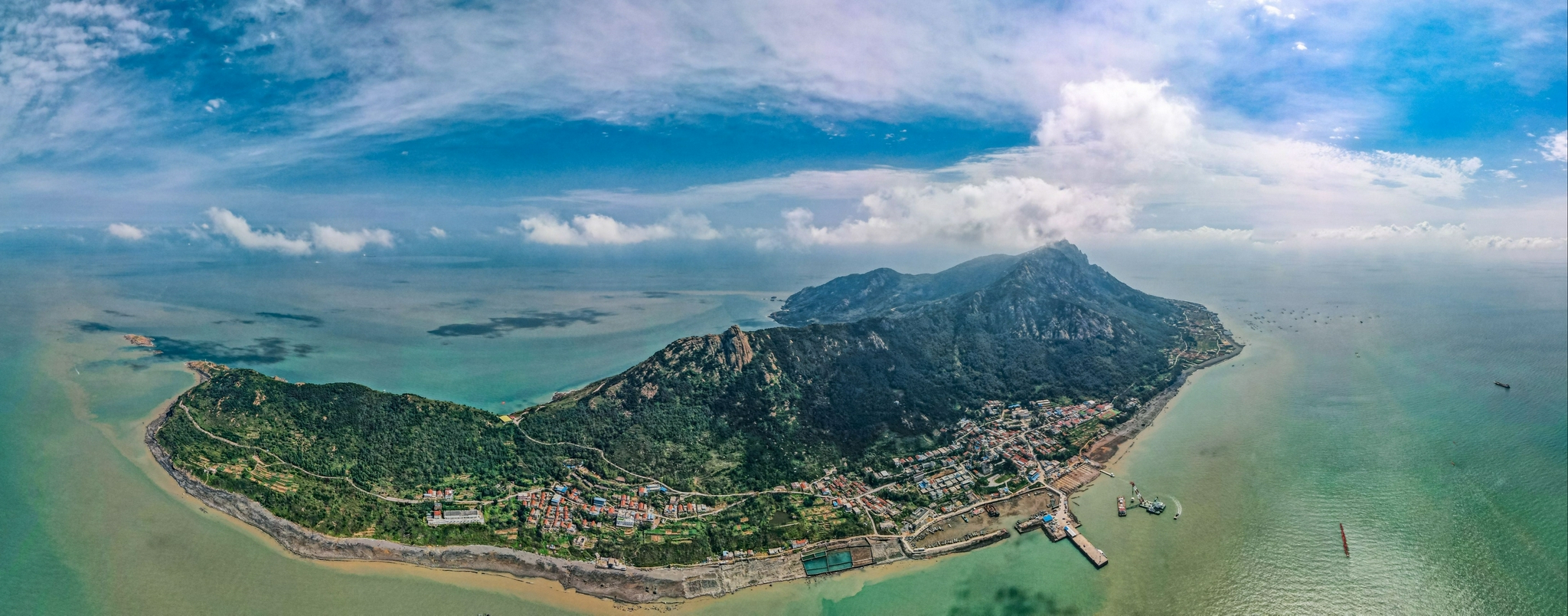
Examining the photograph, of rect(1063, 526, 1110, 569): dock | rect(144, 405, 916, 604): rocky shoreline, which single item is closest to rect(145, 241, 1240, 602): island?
rect(144, 405, 916, 604): rocky shoreline

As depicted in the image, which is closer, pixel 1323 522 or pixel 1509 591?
pixel 1509 591

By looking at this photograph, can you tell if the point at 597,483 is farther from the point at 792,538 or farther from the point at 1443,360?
the point at 1443,360

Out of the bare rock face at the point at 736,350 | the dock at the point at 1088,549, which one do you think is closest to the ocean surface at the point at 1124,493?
the dock at the point at 1088,549

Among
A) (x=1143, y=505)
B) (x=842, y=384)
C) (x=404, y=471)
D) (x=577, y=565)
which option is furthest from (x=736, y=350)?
(x=1143, y=505)

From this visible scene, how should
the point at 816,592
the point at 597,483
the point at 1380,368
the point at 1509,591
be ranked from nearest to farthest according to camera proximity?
the point at 1509,591 < the point at 816,592 < the point at 597,483 < the point at 1380,368

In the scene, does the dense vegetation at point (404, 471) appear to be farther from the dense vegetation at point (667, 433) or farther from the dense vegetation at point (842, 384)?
the dense vegetation at point (842, 384)

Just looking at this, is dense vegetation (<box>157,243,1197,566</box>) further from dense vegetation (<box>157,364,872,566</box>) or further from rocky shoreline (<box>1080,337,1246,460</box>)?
rocky shoreline (<box>1080,337,1246,460</box>)

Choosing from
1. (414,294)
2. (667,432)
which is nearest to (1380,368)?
(667,432)
